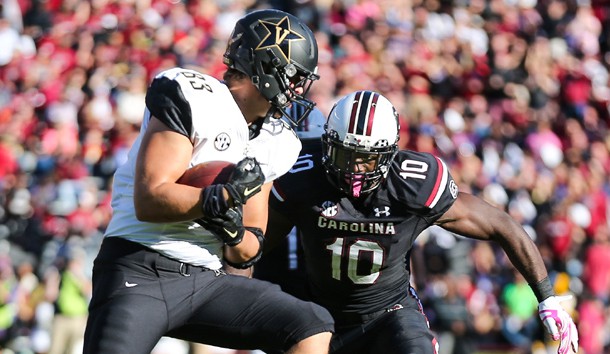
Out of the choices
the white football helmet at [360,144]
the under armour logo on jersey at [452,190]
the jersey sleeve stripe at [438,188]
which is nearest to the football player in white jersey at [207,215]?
the white football helmet at [360,144]

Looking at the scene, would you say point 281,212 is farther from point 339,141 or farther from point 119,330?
point 119,330

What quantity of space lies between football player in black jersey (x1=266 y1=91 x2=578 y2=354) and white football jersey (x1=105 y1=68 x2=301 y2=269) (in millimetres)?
691

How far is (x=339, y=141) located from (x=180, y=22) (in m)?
8.41

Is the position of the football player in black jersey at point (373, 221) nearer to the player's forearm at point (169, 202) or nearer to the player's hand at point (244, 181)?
the player's hand at point (244, 181)

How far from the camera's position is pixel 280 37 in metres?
4.38

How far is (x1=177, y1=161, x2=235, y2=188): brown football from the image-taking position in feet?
12.8

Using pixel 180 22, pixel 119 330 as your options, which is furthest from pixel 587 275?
pixel 119 330

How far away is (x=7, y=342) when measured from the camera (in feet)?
31.3

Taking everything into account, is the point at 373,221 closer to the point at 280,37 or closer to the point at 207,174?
the point at 280,37

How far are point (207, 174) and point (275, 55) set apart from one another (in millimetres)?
698

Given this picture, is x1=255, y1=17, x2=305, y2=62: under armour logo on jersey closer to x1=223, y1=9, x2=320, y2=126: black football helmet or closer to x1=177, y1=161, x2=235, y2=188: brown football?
x1=223, y1=9, x2=320, y2=126: black football helmet

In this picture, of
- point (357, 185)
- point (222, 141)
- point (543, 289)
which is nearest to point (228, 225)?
point (222, 141)

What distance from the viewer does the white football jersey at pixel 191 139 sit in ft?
12.7

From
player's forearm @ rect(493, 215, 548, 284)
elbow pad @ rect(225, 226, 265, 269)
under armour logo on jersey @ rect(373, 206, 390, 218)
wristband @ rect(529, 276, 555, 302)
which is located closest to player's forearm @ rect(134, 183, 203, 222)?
elbow pad @ rect(225, 226, 265, 269)
